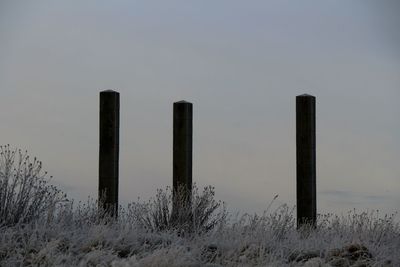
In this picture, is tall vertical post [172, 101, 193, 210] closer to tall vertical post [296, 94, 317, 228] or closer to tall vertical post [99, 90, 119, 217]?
tall vertical post [99, 90, 119, 217]

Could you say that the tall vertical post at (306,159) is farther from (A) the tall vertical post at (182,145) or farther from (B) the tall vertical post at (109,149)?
(B) the tall vertical post at (109,149)

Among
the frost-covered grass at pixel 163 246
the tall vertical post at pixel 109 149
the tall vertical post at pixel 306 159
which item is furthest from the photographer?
the tall vertical post at pixel 306 159

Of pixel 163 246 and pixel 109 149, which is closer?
pixel 163 246

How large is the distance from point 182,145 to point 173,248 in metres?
4.90

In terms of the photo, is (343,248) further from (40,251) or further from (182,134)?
(182,134)

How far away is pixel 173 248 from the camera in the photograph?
772 centimetres

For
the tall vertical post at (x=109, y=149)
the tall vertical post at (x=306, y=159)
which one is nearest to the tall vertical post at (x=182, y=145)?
the tall vertical post at (x=109, y=149)

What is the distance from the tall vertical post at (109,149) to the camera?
12.0m

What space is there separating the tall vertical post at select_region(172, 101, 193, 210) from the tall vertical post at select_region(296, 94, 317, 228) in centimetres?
188

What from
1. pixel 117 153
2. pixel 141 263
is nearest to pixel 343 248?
pixel 141 263

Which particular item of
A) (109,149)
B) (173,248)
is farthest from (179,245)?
(109,149)

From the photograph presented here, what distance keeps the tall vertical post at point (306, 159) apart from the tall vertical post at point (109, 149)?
3132mm

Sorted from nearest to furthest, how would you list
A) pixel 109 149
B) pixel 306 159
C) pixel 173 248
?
pixel 173 248 < pixel 109 149 < pixel 306 159

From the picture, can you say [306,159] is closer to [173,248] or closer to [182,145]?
[182,145]
